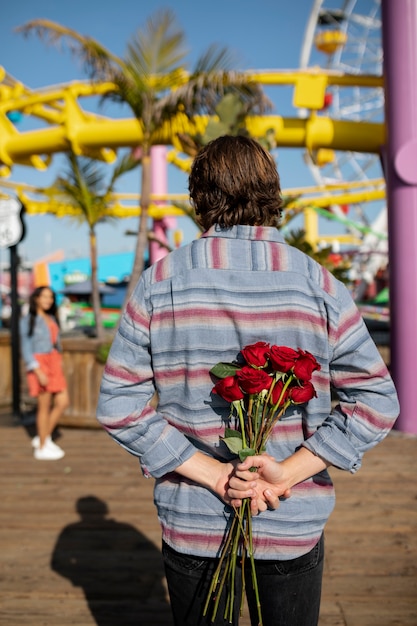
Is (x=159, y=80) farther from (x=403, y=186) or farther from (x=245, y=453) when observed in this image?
(x=245, y=453)

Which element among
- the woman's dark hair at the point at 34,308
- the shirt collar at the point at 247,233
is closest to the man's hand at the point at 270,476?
the shirt collar at the point at 247,233

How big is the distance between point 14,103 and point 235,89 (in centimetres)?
435

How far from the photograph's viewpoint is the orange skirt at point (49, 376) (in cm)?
542

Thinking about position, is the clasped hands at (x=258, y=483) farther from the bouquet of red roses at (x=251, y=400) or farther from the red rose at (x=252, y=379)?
the red rose at (x=252, y=379)

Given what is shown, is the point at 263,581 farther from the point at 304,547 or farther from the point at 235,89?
the point at 235,89

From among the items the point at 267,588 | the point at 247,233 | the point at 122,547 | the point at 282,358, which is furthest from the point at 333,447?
the point at 122,547

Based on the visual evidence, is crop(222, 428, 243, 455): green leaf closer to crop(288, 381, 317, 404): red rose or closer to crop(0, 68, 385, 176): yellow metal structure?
crop(288, 381, 317, 404): red rose

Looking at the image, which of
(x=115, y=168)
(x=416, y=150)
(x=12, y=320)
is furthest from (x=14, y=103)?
(x=416, y=150)

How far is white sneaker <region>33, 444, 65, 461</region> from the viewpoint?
537cm

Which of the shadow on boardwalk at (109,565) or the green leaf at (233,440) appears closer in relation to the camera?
the green leaf at (233,440)

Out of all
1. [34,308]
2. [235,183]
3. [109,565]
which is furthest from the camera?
[34,308]

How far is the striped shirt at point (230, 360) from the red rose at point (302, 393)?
0.21 feet

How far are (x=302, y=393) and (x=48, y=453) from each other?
4597 millimetres

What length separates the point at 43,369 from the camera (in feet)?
18.0
